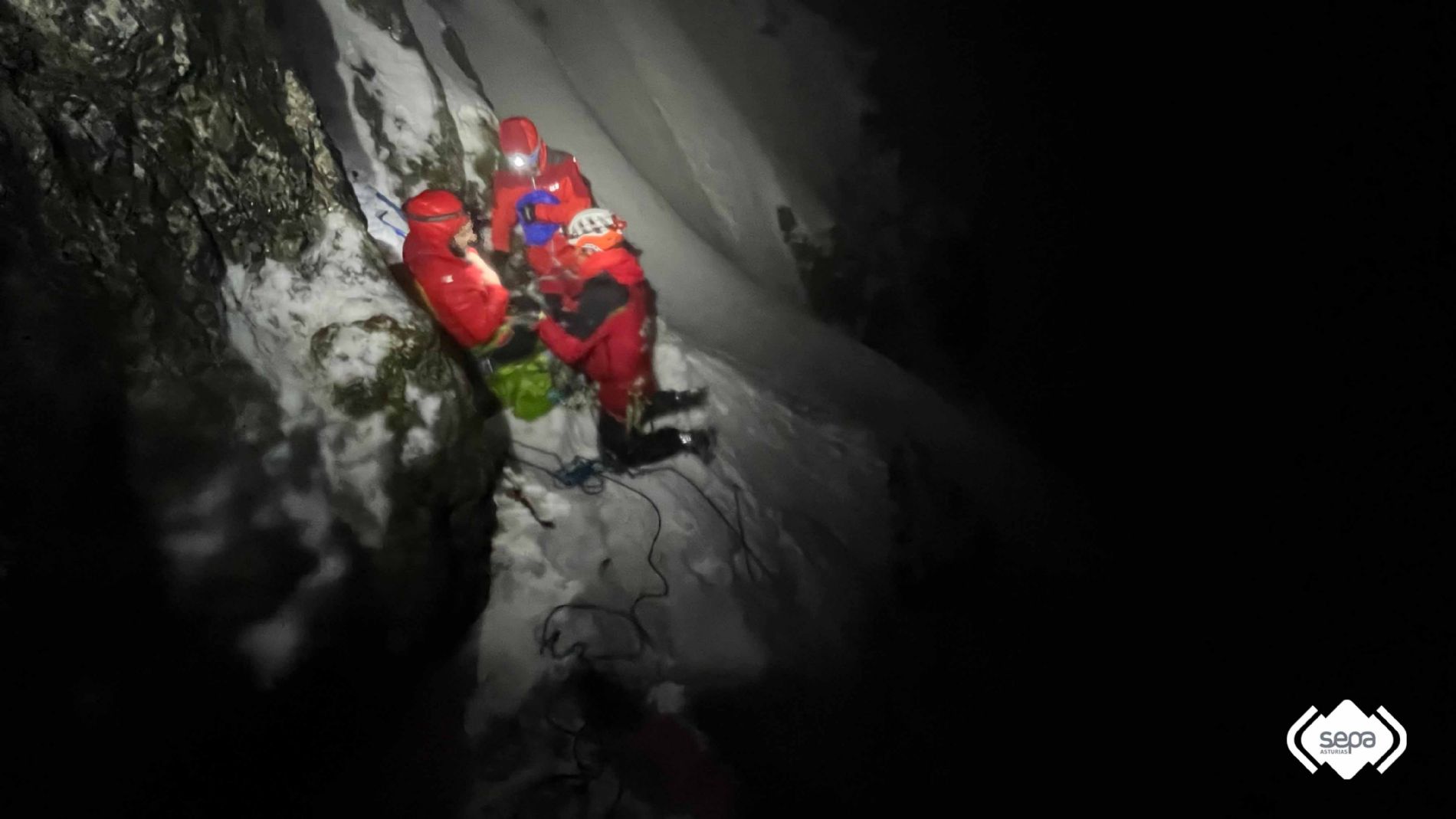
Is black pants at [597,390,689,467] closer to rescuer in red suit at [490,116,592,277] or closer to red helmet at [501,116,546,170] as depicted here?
rescuer in red suit at [490,116,592,277]

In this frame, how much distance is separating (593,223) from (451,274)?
1.67ft

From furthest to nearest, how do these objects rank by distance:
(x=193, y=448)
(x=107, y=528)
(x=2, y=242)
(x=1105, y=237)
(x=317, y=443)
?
(x=1105, y=237)
(x=317, y=443)
(x=193, y=448)
(x=107, y=528)
(x=2, y=242)

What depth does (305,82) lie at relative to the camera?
262 centimetres

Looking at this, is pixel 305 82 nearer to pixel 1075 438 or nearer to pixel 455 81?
pixel 455 81

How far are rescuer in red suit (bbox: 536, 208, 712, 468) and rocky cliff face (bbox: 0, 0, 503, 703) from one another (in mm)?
415

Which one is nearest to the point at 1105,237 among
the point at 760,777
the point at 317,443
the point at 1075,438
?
the point at 1075,438

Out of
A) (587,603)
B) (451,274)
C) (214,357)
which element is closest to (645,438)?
(587,603)

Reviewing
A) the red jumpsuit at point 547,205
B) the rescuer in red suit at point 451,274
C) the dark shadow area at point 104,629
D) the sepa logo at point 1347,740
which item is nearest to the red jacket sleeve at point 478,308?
the rescuer in red suit at point 451,274

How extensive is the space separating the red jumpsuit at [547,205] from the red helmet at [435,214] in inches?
13.6

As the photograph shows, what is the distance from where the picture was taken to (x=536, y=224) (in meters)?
2.78

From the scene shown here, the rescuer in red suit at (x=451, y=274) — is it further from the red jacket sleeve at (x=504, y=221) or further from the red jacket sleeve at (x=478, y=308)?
the red jacket sleeve at (x=504, y=221)

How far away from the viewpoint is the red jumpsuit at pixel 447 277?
243cm

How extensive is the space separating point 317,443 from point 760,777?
1.75 metres

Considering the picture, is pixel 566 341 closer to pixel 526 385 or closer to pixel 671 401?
pixel 526 385
